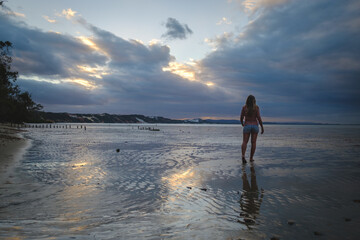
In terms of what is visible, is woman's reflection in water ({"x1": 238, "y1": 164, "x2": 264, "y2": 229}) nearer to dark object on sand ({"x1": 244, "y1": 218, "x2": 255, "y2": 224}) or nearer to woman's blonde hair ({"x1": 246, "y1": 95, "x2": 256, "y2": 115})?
dark object on sand ({"x1": 244, "y1": 218, "x2": 255, "y2": 224})

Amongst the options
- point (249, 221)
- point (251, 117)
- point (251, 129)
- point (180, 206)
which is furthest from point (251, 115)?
point (249, 221)

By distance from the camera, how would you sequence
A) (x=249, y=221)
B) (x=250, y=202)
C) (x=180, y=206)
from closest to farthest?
1. (x=249, y=221)
2. (x=180, y=206)
3. (x=250, y=202)

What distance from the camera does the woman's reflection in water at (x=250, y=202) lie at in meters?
4.11

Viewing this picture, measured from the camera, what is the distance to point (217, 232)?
3.53 m

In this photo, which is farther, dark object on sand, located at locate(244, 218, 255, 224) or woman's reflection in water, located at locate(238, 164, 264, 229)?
woman's reflection in water, located at locate(238, 164, 264, 229)

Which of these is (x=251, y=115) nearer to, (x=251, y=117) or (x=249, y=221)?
(x=251, y=117)

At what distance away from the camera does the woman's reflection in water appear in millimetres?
4105

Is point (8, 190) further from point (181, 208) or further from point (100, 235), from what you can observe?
point (181, 208)

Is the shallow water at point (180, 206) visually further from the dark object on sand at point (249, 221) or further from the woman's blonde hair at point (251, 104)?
the woman's blonde hair at point (251, 104)

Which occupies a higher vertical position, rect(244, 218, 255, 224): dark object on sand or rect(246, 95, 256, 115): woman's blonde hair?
rect(246, 95, 256, 115): woman's blonde hair

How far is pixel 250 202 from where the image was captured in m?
5.16

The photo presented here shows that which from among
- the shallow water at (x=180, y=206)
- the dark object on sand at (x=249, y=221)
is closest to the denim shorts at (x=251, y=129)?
the shallow water at (x=180, y=206)

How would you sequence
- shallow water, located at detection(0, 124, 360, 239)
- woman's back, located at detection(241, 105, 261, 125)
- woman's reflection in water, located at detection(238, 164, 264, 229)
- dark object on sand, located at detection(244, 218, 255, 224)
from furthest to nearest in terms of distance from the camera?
woman's back, located at detection(241, 105, 261, 125)
woman's reflection in water, located at detection(238, 164, 264, 229)
dark object on sand, located at detection(244, 218, 255, 224)
shallow water, located at detection(0, 124, 360, 239)

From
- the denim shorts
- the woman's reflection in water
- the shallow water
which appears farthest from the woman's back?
the woman's reflection in water
